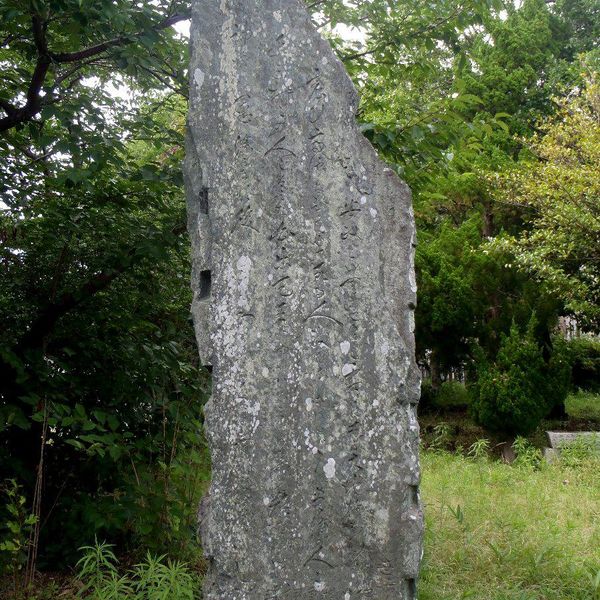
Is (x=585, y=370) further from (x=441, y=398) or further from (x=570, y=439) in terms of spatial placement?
(x=570, y=439)

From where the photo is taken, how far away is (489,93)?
1013cm

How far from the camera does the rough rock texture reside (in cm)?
282

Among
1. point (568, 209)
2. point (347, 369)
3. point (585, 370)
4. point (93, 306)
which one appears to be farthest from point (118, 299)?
point (585, 370)

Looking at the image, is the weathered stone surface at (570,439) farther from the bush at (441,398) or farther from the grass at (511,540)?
the bush at (441,398)

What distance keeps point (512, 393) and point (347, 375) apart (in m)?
5.34

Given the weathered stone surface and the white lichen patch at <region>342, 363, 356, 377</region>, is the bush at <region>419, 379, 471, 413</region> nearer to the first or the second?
the weathered stone surface

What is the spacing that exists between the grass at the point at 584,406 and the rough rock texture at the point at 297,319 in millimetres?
7437

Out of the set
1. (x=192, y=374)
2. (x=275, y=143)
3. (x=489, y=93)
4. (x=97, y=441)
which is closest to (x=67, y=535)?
(x=97, y=441)

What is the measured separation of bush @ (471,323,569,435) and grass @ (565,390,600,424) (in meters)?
1.72

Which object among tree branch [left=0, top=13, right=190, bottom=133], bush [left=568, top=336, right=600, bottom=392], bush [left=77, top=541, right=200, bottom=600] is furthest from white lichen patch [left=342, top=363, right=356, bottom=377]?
bush [left=568, top=336, right=600, bottom=392]

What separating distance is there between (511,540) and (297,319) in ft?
7.20

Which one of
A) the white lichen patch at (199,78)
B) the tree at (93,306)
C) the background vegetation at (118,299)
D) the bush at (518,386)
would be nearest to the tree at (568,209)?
the bush at (518,386)

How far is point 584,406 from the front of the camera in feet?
33.9

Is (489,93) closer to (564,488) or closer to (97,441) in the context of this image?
(564,488)
